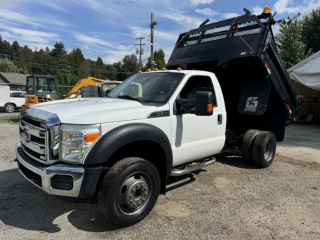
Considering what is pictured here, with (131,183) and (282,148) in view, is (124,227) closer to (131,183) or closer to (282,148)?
(131,183)

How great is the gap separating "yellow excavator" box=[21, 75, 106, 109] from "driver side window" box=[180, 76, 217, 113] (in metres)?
10.6

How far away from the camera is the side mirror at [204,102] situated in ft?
11.3

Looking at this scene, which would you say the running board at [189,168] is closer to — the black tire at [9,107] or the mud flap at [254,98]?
the mud flap at [254,98]

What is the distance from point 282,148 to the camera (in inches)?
324

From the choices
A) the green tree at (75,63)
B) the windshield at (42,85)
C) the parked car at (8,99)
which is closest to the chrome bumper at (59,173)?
the windshield at (42,85)

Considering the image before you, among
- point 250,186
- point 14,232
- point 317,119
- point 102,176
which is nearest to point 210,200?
point 250,186

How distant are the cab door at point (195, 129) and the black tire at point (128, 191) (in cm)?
64

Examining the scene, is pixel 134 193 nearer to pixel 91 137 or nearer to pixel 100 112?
pixel 91 137

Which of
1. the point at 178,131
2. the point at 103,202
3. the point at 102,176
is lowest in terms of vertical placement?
the point at 103,202

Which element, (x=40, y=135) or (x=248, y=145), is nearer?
(x=40, y=135)

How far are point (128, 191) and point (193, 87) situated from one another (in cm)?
218

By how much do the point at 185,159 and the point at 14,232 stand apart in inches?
99.5

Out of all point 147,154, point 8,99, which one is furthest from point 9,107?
point 147,154

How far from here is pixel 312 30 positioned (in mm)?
23359
